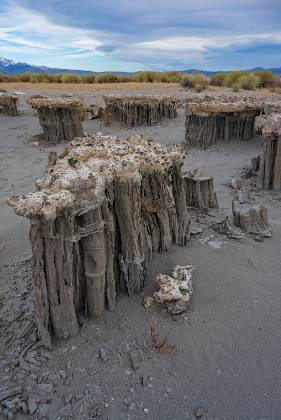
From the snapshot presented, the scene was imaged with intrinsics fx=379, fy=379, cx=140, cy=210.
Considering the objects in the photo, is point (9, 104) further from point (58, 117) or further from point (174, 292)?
point (174, 292)

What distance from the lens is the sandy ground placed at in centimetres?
289

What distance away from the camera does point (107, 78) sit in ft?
103

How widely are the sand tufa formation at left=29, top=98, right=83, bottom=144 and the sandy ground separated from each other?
25.8 feet

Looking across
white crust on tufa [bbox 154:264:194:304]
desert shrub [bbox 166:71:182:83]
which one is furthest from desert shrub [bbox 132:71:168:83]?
white crust on tufa [bbox 154:264:194:304]

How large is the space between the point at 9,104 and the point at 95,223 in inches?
569

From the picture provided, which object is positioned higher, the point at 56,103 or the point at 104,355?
the point at 56,103

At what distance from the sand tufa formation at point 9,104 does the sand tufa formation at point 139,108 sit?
4606 millimetres

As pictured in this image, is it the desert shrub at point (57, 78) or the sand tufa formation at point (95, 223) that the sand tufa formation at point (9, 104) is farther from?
the desert shrub at point (57, 78)

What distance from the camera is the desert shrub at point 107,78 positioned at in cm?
3137

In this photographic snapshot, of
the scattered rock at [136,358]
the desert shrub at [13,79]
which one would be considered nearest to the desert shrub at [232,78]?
the desert shrub at [13,79]

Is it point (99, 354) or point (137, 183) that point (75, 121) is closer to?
point (137, 183)

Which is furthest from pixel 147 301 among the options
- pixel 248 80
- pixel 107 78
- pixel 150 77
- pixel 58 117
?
pixel 107 78

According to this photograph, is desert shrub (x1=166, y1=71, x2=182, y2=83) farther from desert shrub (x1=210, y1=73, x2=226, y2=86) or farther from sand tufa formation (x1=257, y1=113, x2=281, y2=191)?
sand tufa formation (x1=257, y1=113, x2=281, y2=191)

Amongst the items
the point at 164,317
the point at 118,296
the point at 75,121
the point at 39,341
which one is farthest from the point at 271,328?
the point at 75,121
